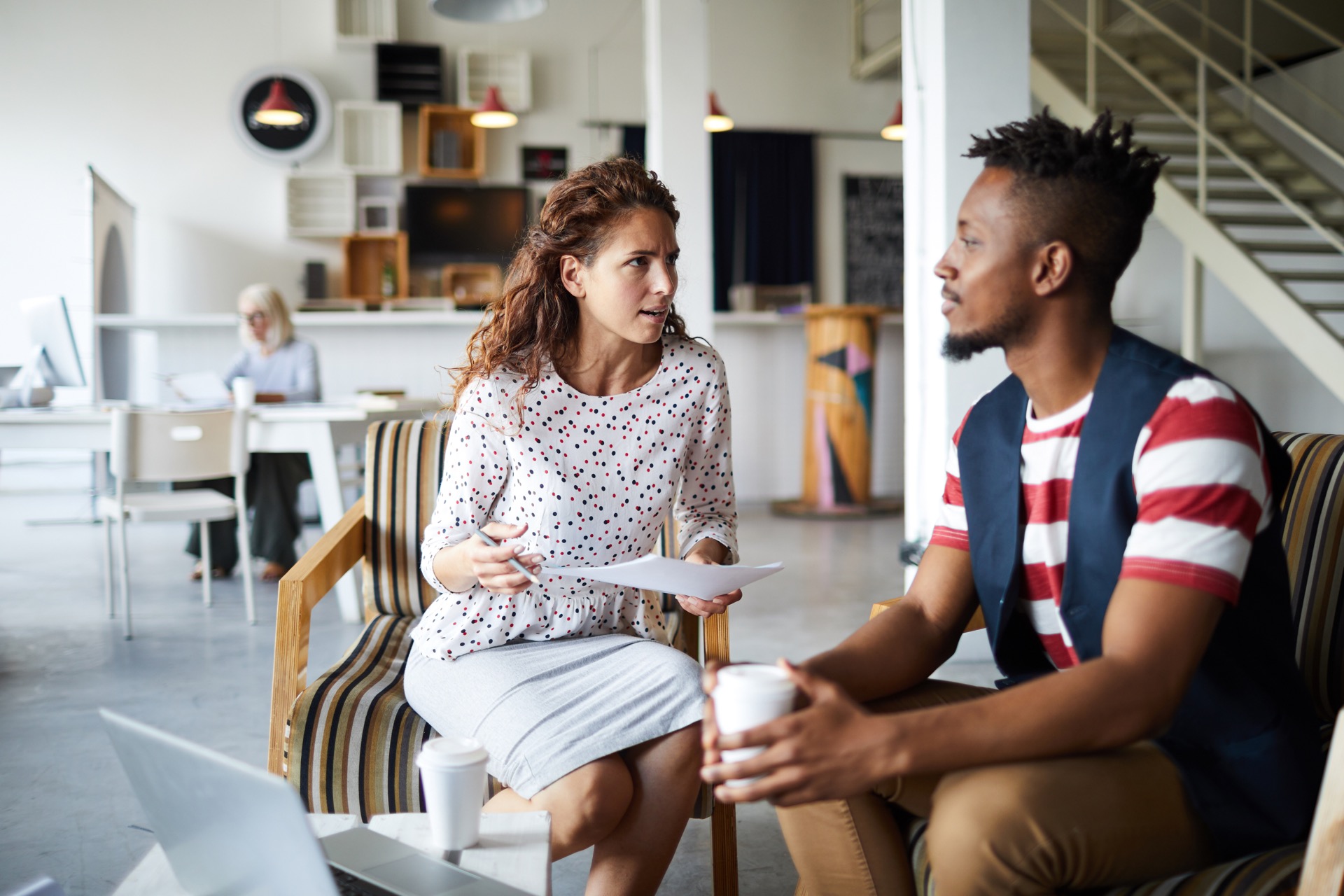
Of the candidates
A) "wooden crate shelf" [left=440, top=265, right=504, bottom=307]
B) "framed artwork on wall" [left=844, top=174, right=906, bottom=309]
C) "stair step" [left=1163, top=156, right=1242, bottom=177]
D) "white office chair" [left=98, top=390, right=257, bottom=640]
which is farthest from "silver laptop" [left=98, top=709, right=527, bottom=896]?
"framed artwork on wall" [left=844, top=174, right=906, bottom=309]

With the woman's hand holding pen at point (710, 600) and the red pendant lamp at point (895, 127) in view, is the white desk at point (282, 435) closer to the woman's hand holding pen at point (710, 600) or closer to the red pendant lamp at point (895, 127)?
the woman's hand holding pen at point (710, 600)

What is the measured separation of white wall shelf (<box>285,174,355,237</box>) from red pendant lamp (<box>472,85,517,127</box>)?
→ 122 cm

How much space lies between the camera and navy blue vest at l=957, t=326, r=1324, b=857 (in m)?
1.11

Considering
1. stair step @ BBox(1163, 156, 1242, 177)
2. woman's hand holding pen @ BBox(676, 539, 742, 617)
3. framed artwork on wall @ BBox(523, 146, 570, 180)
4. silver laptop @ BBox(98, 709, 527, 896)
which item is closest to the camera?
silver laptop @ BBox(98, 709, 527, 896)

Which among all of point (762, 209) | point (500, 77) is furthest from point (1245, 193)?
point (500, 77)

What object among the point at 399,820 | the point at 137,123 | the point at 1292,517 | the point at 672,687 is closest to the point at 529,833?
the point at 399,820

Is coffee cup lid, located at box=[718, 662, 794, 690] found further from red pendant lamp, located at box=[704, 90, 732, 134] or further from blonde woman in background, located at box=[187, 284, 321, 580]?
red pendant lamp, located at box=[704, 90, 732, 134]

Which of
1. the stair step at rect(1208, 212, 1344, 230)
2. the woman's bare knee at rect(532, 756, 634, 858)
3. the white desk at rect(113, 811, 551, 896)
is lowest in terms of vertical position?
the woman's bare knee at rect(532, 756, 634, 858)

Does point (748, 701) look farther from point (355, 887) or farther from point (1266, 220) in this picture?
point (1266, 220)

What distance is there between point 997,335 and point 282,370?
177 inches

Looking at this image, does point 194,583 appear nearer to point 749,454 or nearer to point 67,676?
point 67,676

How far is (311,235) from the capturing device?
770 centimetres

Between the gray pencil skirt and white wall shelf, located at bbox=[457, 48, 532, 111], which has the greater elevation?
white wall shelf, located at bbox=[457, 48, 532, 111]

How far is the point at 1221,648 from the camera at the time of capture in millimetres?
1139
